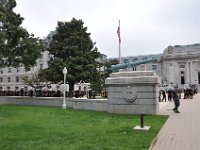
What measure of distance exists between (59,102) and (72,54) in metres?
12.8

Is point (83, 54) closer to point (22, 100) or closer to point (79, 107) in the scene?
point (22, 100)

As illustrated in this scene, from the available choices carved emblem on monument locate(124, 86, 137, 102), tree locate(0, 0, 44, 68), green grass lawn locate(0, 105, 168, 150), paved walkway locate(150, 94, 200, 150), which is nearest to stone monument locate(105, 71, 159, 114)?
carved emblem on monument locate(124, 86, 137, 102)

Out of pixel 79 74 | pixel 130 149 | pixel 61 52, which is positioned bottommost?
pixel 130 149

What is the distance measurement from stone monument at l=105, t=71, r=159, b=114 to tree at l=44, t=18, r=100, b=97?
56.4ft

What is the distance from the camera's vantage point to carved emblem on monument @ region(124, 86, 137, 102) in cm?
2162

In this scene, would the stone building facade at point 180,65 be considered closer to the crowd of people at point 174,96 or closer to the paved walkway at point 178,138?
the crowd of people at point 174,96

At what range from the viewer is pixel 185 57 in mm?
133750

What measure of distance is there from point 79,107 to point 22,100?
29.8 ft

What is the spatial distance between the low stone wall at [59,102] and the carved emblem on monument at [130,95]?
2037 millimetres

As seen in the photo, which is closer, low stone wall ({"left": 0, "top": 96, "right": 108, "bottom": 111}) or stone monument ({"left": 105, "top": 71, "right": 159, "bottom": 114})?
stone monument ({"left": 105, "top": 71, "right": 159, "bottom": 114})

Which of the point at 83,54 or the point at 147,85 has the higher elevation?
the point at 83,54

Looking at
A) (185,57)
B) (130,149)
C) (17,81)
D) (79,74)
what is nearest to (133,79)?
(130,149)

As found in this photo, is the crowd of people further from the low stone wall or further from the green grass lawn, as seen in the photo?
the green grass lawn

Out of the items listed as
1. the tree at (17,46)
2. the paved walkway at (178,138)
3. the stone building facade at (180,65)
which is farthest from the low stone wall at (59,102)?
the stone building facade at (180,65)
